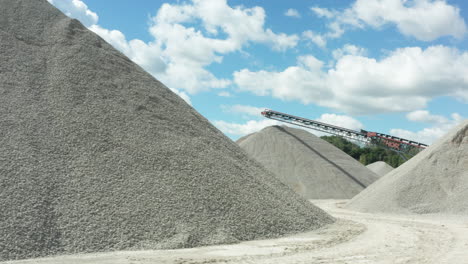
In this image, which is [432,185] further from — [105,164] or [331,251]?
[105,164]

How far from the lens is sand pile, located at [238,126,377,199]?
85.3ft

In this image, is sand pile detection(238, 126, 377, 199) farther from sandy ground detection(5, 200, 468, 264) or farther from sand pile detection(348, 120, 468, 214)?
sandy ground detection(5, 200, 468, 264)

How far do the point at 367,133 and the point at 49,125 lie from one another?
2864 centimetres

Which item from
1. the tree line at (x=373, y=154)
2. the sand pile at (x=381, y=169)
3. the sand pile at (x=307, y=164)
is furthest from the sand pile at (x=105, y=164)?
the tree line at (x=373, y=154)

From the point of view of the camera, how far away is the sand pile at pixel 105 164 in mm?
8164

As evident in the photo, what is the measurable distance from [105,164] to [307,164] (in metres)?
19.7

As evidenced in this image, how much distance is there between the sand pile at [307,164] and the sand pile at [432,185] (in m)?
5.82

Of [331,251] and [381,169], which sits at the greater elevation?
[381,169]

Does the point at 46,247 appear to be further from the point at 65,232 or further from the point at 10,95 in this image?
the point at 10,95

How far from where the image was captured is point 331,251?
860 centimetres

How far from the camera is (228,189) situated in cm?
1076

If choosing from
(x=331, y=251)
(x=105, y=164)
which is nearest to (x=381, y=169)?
(x=331, y=251)

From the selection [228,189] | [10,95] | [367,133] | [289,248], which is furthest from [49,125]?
[367,133]

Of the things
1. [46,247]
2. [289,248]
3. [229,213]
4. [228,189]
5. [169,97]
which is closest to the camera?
[46,247]
